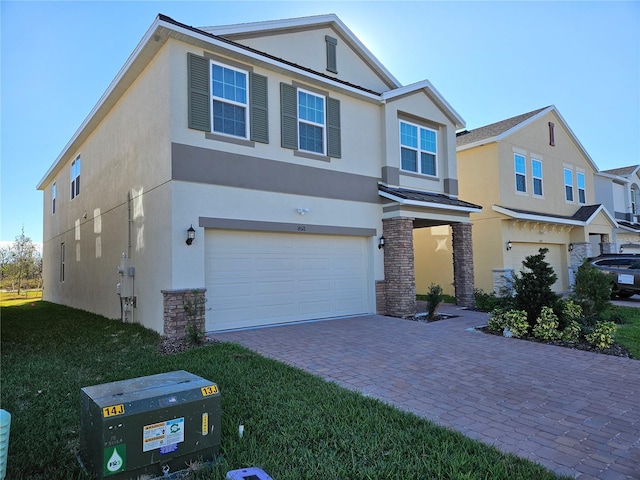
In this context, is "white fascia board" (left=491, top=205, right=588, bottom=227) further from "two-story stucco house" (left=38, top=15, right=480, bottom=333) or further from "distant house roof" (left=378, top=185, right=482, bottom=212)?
"distant house roof" (left=378, top=185, right=482, bottom=212)

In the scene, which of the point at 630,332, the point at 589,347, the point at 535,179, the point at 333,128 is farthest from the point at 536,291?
the point at 535,179

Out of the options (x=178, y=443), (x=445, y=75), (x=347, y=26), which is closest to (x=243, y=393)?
(x=178, y=443)

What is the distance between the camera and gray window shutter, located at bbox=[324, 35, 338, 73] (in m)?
12.6

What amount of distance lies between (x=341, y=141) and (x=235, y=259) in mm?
4827

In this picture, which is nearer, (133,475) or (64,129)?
(133,475)

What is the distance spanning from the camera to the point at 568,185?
21359 millimetres

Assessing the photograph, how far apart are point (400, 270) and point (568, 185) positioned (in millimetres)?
14328

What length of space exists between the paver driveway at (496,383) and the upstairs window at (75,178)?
12.2m

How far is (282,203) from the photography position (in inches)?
423

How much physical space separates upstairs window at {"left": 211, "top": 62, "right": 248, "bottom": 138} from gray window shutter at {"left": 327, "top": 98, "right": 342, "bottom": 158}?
106 inches

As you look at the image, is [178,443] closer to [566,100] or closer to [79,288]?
[79,288]

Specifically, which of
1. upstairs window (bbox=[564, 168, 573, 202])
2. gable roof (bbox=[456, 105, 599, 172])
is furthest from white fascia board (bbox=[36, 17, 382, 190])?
upstairs window (bbox=[564, 168, 573, 202])

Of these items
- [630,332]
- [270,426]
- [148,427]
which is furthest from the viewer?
[630,332]

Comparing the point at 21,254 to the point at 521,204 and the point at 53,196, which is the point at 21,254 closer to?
the point at 53,196
